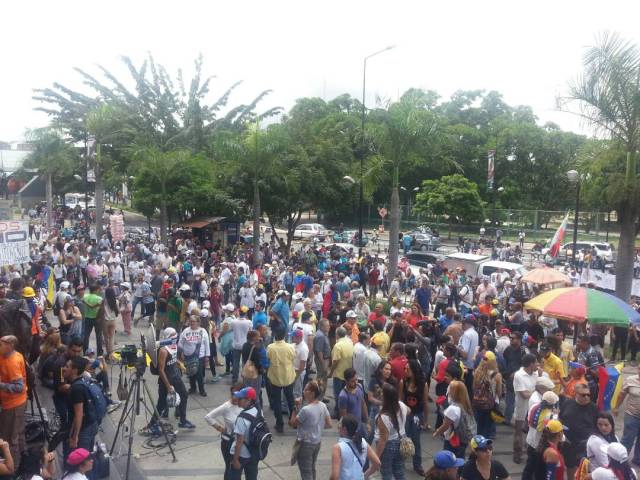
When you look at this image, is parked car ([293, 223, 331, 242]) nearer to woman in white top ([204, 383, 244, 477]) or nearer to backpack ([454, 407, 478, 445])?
backpack ([454, 407, 478, 445])

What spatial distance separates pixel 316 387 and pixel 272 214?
22138 mm

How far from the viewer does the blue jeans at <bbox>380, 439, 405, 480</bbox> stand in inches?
224

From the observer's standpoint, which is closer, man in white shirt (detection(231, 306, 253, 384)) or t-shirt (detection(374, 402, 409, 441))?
t-shirt (detection(374, 402, 409, 441))

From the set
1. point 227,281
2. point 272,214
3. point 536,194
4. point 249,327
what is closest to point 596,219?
point 536,194

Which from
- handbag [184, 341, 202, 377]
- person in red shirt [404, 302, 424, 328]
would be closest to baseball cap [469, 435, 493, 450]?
handbag [184, 341, 202, 377]

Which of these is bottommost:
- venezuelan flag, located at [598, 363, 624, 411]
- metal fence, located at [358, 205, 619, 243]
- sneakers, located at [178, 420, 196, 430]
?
sneakers, located at [178, 420, 196, 430]

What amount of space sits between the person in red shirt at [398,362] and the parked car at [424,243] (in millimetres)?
28155

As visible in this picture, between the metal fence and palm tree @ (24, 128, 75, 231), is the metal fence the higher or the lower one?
the lower one

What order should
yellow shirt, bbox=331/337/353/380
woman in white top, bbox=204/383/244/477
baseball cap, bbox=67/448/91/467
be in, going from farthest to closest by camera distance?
yellow shirt, bbox=331/337/353/380 < woman in white top, bbox=204/383/244/477 < baseball cap, bbox=67/448/91/467

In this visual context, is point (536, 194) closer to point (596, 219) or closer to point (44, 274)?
point (596, 219)

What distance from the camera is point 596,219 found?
1471 inches

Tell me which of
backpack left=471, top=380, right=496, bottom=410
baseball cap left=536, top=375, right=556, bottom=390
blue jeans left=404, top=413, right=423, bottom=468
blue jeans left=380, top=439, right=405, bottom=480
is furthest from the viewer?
backpack left=471, top=380, right=496, bottom=410

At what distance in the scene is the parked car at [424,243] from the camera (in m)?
35.3

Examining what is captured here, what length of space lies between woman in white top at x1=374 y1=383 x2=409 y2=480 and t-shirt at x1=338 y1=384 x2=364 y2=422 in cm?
50
